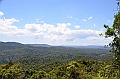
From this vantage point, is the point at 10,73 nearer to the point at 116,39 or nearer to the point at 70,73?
the point at 70,73

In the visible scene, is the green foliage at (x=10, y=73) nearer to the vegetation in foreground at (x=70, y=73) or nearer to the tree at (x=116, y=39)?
the vegetation in foreground at (x=70, y=73)

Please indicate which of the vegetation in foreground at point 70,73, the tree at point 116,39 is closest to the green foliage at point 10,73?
the vegetation in foreground at point 70,73

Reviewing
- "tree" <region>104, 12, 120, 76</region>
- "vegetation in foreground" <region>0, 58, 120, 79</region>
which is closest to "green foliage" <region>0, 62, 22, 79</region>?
"vegetation in foreground" <region>0, 58, 120, 79</region>

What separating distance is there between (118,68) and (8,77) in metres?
22.5

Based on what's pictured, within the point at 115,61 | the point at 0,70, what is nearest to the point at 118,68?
the point at 115,61

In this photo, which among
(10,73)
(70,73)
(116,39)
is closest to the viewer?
(116,39)

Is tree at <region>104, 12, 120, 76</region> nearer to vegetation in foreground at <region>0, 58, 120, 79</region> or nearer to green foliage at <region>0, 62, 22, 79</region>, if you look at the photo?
vegetation in foreground at <region>0, 58, 120, 79</region>

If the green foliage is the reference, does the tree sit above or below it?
above

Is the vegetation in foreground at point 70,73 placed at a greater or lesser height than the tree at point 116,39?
lesser

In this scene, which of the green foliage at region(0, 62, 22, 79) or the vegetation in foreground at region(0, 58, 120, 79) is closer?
the vegetation in foreground at region(0, 58, 120, 79)

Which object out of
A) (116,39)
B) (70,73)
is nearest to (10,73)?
(70,73)

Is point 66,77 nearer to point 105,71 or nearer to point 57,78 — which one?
point 57,78

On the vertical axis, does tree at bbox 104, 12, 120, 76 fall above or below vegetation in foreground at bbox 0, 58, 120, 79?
above

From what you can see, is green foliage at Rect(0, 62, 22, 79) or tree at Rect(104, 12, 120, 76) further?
green foliage at Rect(0, 62, 22, 79)
